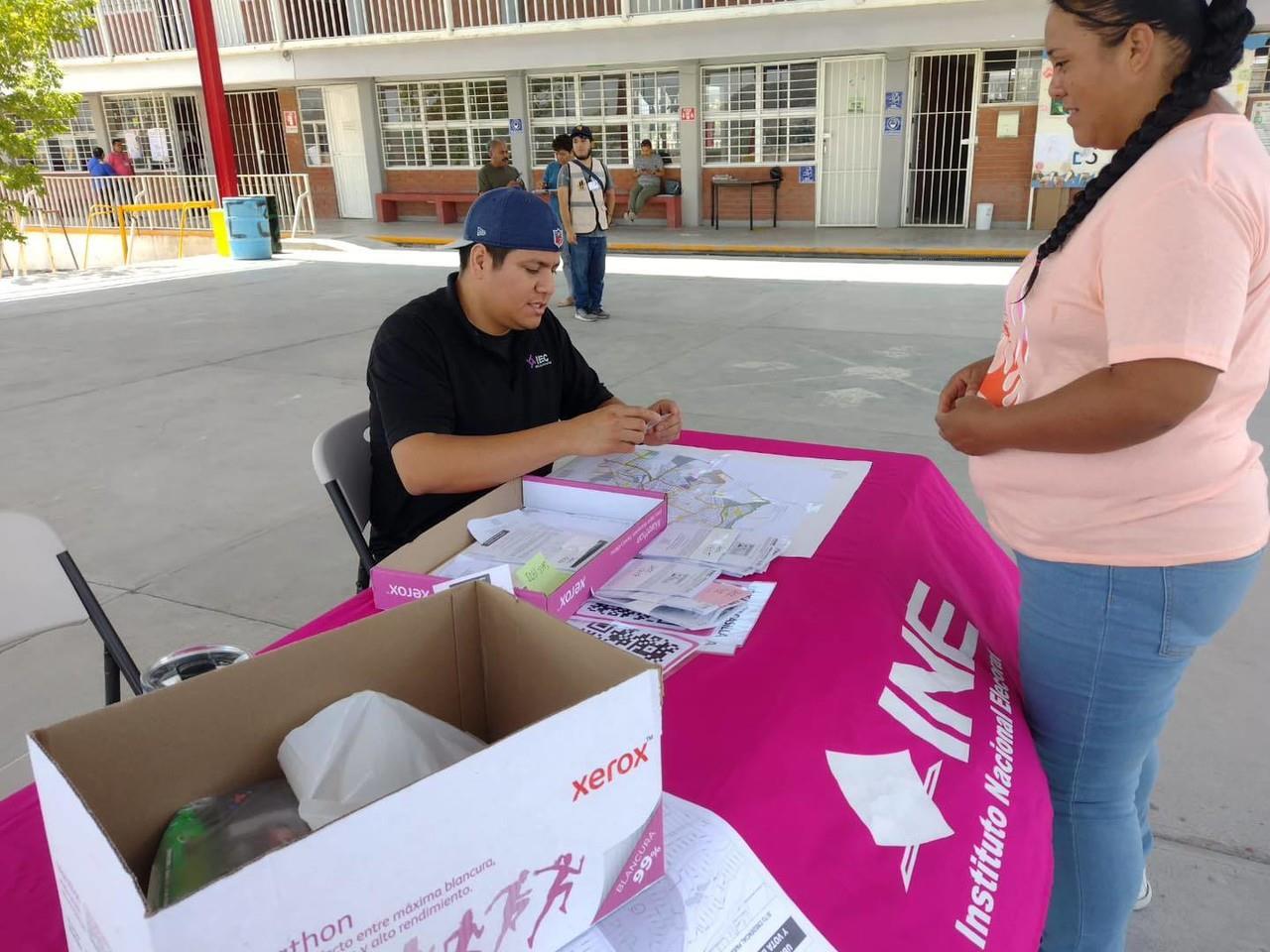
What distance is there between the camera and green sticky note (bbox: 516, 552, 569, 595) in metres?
1.21

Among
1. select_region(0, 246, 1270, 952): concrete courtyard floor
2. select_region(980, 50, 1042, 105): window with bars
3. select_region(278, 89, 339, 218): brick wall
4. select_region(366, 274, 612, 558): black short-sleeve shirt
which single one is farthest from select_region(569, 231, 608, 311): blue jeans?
select_region(278, 89, 339, 218): brick wall

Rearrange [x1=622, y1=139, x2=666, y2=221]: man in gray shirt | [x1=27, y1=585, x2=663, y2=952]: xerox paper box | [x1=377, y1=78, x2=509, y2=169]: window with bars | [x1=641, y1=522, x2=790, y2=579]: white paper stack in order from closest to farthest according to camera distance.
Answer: [x1=27, y1=585, x2=663, y2=952]: xerox paper box
[x1=641, y1=522, x2=790, y2=579]: white paper stack
[x1=622, y1=139, x2=666, y2=221]: man in gray shirt
[x1=377, y1=78, x2=509, y2=169]: window with bars

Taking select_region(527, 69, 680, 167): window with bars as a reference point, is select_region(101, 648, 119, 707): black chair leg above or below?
below

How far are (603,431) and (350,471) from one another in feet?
2.30

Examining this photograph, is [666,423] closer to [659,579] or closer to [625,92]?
[659,579]

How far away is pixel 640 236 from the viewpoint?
12.8m

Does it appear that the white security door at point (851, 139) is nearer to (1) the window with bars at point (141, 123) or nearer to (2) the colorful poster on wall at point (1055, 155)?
(2) the colorful poster on wall at point (1055, 155)

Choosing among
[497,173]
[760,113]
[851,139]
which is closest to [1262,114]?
[851,139]

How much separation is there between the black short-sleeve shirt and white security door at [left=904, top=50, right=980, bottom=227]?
11717mm

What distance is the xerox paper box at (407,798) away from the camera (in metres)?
0.52

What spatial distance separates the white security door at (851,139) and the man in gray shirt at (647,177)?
7.78 feet

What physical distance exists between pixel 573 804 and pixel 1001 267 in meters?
9.42

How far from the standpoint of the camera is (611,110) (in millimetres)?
13898

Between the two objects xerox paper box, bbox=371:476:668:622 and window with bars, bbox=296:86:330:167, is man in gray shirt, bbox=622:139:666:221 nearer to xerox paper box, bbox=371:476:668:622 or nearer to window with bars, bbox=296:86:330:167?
window with bars, bbox=296:86:330:167
